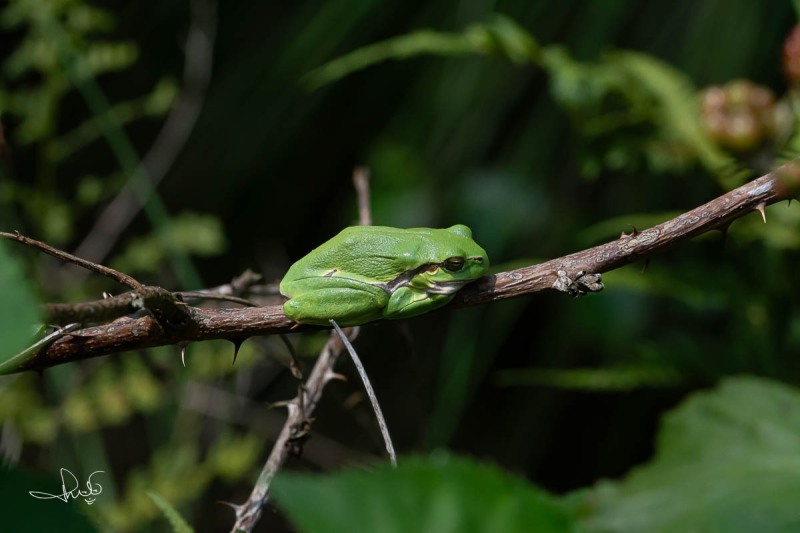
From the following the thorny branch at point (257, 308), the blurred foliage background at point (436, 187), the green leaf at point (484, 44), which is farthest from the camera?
the blurred foliage background at point (436, 187)

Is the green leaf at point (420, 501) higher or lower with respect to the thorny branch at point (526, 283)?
lower

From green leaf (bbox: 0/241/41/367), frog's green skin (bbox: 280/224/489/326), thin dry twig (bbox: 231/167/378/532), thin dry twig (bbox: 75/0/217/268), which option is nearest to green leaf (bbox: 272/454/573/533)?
green leaf (bbox: 0/241/41/367)

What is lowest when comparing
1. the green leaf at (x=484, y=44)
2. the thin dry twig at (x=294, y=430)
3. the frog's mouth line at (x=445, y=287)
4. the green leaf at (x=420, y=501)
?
the green leaf at (x=420, y=501)

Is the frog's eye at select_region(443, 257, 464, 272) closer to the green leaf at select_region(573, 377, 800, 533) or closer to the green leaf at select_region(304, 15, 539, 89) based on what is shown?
the green leaf at select_region(573, 377, 800, 533)

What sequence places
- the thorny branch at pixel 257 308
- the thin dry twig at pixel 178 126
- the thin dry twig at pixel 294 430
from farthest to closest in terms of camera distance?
the thin dry twig at pixel 178 126, the thin dry twig at pixel 294 430, the thorny branch at pixel 257 308

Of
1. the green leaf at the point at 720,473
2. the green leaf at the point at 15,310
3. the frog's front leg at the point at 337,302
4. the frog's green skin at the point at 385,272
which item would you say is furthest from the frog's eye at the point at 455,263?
the green leaf at the point at 15,310

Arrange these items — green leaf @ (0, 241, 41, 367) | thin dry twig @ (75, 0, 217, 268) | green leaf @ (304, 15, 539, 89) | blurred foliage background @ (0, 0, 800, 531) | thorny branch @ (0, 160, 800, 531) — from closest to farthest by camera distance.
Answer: green leaf @ (0, 241, 41, 367) → thorny branch @ (0, 160, 800, 531) → green leaf @ (304, 15, 539, 89) → blurred foliage background @ (0, 0, 800, 531) → thin dry twig @ (75, 0, 217, 268)

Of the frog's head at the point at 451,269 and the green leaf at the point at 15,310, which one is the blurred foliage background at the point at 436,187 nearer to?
the frog's head at the point at 451,269
